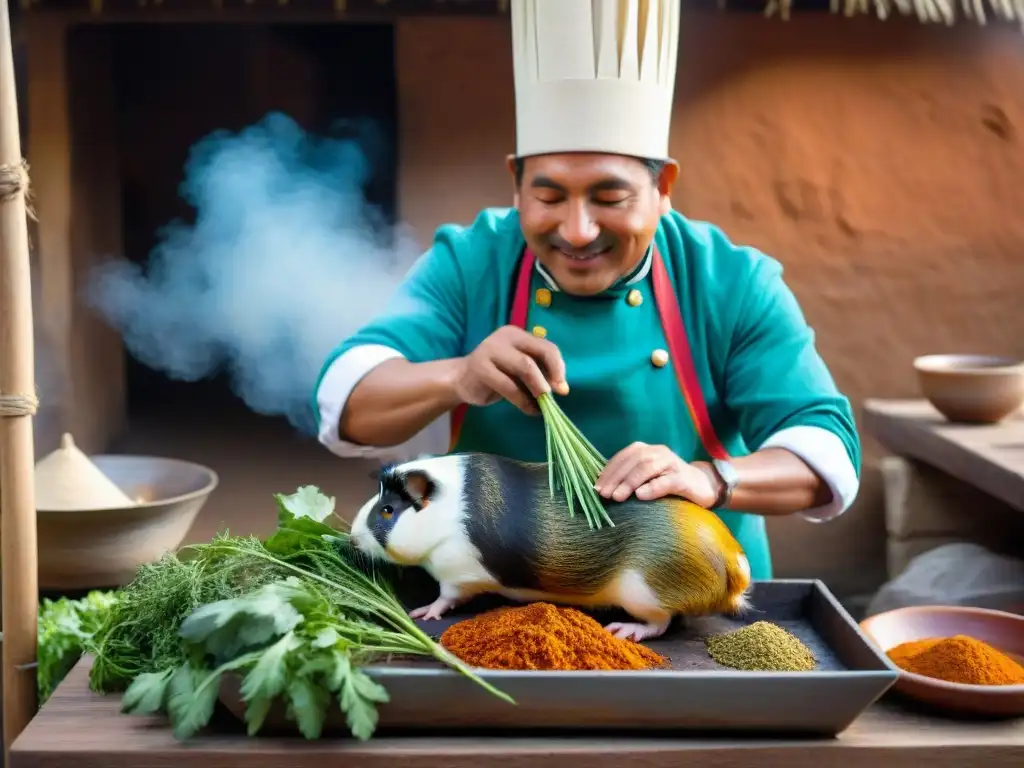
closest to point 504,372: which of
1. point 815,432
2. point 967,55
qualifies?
point 815,432

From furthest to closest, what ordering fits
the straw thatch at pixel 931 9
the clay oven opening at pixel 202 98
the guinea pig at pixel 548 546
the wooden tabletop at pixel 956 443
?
the clay oven opening at pixel 202 98, the straw thatch at pixel 931 9, the wooden tabletop at pixel 956 443, the guinea pig at pixel 548 546

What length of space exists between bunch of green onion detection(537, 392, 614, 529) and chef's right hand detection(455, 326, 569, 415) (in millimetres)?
39

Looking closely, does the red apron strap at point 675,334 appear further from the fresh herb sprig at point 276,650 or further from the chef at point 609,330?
the fresh herb sprig at point 276,650

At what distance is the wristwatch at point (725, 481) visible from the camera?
1845mm

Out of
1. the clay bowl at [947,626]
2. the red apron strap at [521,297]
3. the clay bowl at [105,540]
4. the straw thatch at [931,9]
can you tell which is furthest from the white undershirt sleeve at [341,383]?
the straw thatch at [931,9]

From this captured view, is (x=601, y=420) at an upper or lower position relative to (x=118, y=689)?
upper

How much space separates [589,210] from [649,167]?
0.48ft

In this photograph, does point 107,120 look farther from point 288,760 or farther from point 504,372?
point 288,760

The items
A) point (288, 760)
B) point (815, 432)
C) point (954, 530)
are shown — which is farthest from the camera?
point (954, 530)

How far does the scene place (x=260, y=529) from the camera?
4566 mm

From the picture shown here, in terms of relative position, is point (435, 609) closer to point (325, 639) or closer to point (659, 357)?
point (325, 639)

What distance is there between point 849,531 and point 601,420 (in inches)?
113

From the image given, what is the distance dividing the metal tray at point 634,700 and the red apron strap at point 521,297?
74 centimetres

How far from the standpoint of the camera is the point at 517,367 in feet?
5.87
